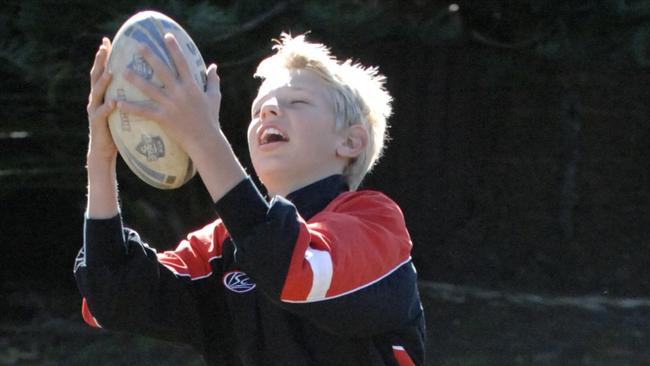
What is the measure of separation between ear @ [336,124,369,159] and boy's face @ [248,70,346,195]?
16 millimetres

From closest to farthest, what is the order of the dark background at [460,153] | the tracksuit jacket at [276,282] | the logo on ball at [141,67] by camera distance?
the tracksuit jacket at [276,282]
the logo on ball at [141,67]
the dark background at [460,153]

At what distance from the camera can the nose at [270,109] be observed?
2377 millimetres

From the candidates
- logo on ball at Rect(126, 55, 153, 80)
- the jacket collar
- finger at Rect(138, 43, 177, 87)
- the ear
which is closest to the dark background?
the ear

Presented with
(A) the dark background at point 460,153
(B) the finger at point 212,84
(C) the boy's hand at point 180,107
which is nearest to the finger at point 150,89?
A: (C) the boy's hand at point 180,107

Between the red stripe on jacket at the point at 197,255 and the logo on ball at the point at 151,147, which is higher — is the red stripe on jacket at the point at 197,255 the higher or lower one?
the lower one

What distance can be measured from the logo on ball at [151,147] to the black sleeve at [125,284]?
7.0 inches

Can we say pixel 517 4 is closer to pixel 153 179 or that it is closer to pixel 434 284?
pixel 434 284

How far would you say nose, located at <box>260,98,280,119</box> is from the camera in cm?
238

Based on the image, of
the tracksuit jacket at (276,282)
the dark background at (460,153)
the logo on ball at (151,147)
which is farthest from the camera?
the dark background at (460,153)

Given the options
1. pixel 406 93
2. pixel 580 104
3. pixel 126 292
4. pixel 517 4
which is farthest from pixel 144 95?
pixel 580 104

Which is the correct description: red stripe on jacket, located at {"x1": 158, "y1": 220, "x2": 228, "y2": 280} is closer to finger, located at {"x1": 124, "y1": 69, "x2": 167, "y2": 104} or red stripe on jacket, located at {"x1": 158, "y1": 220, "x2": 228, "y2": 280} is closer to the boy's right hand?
the boy's right hand

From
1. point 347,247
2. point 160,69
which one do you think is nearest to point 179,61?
point 160,69

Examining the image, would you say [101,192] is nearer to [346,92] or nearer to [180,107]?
[180,107]

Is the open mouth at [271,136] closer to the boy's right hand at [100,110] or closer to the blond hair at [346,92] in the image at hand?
the blond hair at [346,92]
